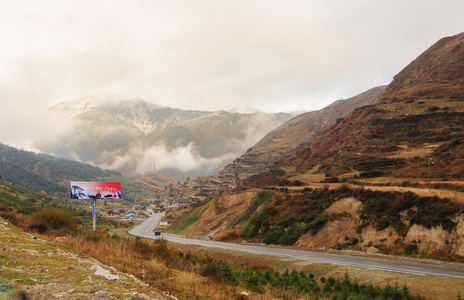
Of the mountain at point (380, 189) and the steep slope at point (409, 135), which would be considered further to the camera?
the steep slope at point (409, 135)

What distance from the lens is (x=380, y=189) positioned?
45938mm

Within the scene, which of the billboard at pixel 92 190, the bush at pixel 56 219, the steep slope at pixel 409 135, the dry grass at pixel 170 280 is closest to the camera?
the dry grass at pixel 170 280

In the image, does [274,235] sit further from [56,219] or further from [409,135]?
[409,135]

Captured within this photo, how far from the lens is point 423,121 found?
73250mm

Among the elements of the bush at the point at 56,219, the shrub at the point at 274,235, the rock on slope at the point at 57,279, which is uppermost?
the rock on slope at the point at 57,279

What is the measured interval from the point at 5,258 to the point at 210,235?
62642mm

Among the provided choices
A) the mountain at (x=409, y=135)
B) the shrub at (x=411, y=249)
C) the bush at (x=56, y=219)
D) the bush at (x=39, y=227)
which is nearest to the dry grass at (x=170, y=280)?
the bush at (x=39, y=227)

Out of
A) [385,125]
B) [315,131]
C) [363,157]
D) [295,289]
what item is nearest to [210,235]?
[363,157]

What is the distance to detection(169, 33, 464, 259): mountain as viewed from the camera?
35719mm

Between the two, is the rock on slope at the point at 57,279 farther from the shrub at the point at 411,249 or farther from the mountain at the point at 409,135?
the mountain at the point at 409,135

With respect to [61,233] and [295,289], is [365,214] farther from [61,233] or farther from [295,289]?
[61,233]

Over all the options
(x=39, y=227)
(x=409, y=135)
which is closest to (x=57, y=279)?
(x=39, y=227)

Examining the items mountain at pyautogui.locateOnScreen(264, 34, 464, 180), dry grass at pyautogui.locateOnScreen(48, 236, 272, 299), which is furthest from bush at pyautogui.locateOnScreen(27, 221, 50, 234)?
mountain at pyautogui.locateOnScreen(264, 34, 464, 180)

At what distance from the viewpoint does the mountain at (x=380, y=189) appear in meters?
35.7
